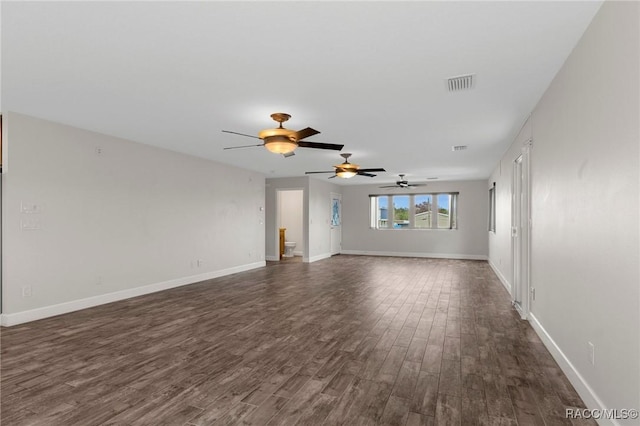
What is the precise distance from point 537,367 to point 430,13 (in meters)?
2.98

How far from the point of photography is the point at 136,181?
573cm

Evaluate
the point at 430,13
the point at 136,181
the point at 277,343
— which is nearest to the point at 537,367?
the point at 277,343

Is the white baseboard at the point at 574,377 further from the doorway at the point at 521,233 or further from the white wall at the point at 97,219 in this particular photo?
the white wall at the point at 97,219

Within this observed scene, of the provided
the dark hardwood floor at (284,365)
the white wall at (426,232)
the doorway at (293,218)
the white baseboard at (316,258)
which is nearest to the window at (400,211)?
the white wall at (426,232)

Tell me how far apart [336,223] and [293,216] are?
1612 millimetres

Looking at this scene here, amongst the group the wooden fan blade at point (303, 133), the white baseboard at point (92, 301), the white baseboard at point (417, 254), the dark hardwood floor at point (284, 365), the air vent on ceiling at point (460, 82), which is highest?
the air vent on ceiling at point (460, 82)

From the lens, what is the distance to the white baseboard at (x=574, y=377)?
2.12 metres

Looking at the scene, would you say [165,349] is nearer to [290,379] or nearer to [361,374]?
[290,379]

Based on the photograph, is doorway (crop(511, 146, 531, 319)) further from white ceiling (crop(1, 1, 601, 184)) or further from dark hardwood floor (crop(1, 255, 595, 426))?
white ceiling (crop(1, 1, 601, 184))

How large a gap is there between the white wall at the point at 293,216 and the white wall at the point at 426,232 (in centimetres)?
168

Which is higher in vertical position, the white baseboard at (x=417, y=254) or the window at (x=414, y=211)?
the window at (x=414, y=211)

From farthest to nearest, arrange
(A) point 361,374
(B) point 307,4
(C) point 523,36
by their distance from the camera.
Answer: (A) point 361,374, (C) point 523,36, (B) point 307,4

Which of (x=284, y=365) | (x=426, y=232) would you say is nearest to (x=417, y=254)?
(x=426, y=232)

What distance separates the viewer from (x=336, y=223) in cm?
1234
